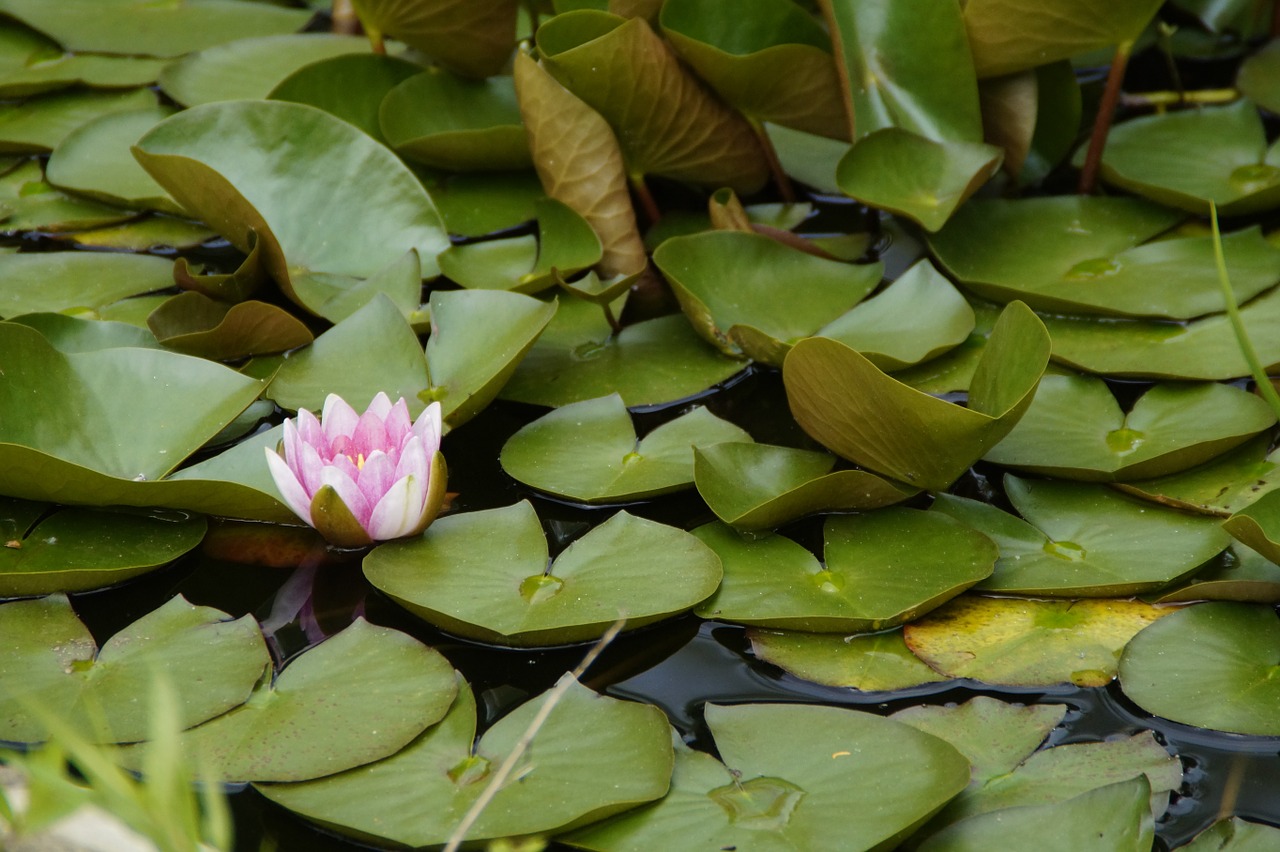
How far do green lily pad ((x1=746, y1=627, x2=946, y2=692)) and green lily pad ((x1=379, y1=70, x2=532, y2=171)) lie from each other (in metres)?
1.05

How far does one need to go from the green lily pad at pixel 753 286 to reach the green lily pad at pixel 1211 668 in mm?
628

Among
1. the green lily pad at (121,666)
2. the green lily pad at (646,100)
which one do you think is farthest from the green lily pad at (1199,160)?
the green lily pad at (121,666)

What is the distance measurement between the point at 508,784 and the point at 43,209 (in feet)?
4.92

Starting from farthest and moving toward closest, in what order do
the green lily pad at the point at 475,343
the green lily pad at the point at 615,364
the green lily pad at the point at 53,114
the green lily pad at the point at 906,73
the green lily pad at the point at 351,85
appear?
the green lily pad at the point at 53,114
the green lily pad at the point at 351,85
the green lily pad at the point at 906,73
the green lily pad at the point at 615,364
the green lily pad at the point at 475,343

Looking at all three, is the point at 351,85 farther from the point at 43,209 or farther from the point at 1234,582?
the point at 1234,582

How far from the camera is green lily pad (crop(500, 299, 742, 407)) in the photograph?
5.22 feet

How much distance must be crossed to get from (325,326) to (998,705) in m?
1.13

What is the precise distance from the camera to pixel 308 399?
4.91 ft

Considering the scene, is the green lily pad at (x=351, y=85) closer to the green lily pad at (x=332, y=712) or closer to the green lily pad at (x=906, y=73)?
Result: the green lily pad at (x=906, y=73)

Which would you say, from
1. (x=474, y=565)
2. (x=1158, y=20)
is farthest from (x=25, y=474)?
(x=1158, y=20)

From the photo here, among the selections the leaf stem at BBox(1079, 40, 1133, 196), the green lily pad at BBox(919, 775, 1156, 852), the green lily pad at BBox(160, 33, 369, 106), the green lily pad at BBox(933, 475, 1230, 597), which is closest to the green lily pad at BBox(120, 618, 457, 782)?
the green lily pad at BBox(919, 775, 1156, 852)

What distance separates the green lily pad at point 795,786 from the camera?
982 millimetres

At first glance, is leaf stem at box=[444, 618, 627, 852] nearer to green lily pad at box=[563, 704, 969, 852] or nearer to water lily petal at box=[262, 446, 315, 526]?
green lily pad at box=[563, 704, 969, 852]

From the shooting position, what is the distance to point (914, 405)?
4.01 feet
